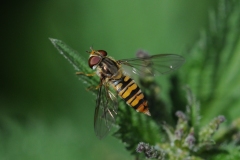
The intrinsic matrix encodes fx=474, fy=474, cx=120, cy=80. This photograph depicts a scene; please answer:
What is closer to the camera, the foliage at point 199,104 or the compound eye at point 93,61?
the foliage at point 199,104

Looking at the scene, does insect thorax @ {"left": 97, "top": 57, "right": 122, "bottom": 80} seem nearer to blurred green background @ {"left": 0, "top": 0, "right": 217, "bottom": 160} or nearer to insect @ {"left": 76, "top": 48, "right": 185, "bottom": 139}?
insect @ {"left": 76, "top": 48, "right": 185, "bottom": 139}

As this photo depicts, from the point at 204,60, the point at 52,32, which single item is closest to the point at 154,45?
the point at 52,32

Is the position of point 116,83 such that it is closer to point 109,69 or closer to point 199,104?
point 109,69

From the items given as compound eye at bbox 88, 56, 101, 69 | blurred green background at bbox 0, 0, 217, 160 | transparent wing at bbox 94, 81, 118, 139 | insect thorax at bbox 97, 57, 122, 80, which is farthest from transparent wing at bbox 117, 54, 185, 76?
blurred green background at bbox 0, 0, 217, 160

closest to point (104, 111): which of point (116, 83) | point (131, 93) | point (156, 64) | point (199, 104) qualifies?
point (131, 93)

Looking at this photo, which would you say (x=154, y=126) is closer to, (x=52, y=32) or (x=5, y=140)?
(x=5, y=140)

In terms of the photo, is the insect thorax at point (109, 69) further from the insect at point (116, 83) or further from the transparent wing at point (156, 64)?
the transparent wing at point (156, 64)

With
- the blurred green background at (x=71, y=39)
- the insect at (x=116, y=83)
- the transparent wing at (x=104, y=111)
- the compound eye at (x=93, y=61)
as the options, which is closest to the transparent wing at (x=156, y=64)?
the insect at (x=116, y=83)

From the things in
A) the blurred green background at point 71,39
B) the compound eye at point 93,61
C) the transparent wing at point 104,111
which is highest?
the blurred green background at point 71,39
